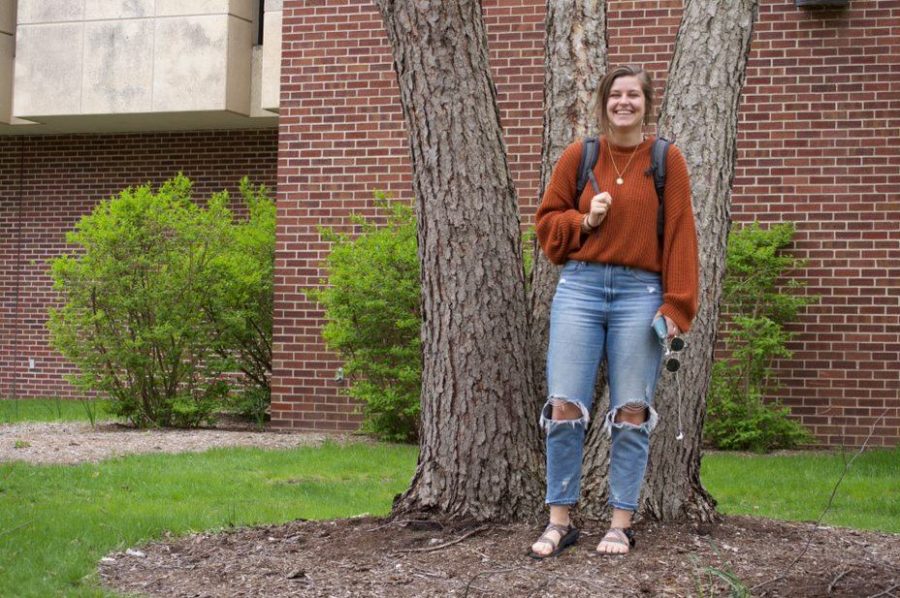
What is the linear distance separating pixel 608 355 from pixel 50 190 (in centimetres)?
1316

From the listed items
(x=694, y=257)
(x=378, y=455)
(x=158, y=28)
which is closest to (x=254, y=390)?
(x=378, y=455)

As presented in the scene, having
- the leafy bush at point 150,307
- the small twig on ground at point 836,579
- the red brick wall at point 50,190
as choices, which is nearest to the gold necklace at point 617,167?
the small twig on ground at point 836,579

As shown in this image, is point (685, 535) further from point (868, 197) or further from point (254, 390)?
point (254, 390)

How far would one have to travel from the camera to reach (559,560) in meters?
4.50

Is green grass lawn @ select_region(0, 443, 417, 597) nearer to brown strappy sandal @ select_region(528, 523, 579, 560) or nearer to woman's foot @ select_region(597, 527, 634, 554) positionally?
brown strappy sandal @ select_region(528, 523, 579, 560)

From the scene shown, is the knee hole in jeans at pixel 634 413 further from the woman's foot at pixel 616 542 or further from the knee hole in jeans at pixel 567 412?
the woman's foot at pixel 616 542

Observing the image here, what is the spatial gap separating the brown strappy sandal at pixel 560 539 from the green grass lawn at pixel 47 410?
24.3 feet

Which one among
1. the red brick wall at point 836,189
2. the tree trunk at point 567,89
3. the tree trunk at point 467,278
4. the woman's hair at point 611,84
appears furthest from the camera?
the red brick wall at point 836,189

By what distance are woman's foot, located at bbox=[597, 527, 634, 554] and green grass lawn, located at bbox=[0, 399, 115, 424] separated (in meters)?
7.54

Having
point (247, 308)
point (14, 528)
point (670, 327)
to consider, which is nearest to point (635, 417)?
point (670, 327)

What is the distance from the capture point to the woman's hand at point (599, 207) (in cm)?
424

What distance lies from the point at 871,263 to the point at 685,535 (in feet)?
19.5

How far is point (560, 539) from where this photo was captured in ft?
15.1

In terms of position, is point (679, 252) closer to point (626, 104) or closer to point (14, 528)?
point (626, 104)
